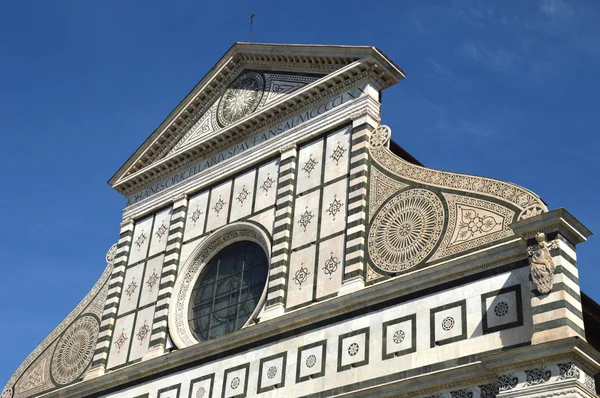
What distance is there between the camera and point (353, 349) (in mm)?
15359

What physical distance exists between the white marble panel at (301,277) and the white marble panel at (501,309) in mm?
3941

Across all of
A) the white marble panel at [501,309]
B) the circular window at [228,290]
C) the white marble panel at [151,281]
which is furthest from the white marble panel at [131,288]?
the white marble panel at [501,309]

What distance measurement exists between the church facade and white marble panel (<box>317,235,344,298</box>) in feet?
0.13

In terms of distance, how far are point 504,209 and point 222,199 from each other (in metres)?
7.40

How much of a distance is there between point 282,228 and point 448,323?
4839 mm

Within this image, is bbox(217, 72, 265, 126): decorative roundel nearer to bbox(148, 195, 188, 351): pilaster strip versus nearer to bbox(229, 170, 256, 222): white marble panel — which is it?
bbox(229, 170, 256, 222): white marble panel

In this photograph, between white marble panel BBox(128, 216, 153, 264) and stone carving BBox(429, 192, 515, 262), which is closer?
stone carving BBox(429, 192, 515, 262)

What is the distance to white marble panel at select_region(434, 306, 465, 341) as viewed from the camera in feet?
46.7

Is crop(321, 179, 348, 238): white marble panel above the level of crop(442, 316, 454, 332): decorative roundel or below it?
above

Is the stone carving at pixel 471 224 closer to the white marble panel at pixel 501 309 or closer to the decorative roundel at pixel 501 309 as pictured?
the white marble panel at pixel 501 309

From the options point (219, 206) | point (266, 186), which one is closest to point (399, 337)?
point (266, 186)

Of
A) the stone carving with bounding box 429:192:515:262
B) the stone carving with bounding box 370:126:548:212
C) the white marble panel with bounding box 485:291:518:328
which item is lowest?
the white marble panel with bounding box 485:291:518:328

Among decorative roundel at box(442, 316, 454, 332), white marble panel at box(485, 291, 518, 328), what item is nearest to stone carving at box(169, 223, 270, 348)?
decorative roundel at box(442, 316, 454, 332)

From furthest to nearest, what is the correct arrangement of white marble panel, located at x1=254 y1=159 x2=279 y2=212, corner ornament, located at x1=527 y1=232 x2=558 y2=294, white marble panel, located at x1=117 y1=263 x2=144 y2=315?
1. white marble panel, located at x1=117 y1=263 x2=144 y2=315
2. white marble panel, located at x1=254 y1=159 x2=279 y2=212
3. corner ornament, located at x1=527 y1=232 x2=558 y2=294
